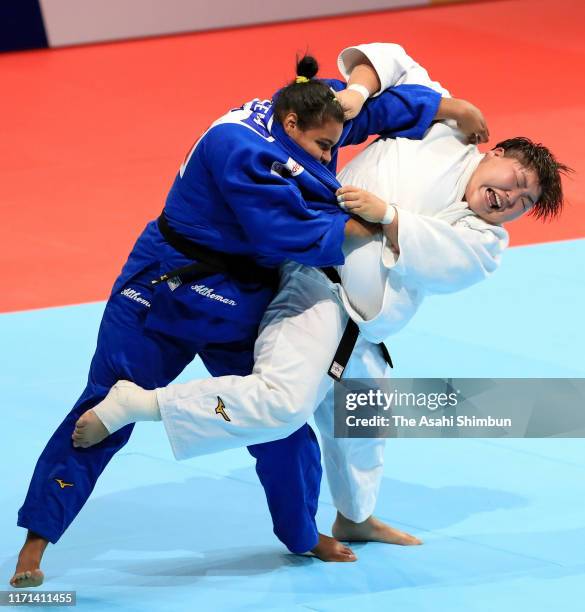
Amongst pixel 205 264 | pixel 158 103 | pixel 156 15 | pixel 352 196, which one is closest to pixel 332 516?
pixel 205 264

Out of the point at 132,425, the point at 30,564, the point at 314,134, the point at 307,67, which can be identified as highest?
the point at 307,67

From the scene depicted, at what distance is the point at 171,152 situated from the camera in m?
7.82

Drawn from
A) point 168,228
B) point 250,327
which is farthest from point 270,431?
point 168,228

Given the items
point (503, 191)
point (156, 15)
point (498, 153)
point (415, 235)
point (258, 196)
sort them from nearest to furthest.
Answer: point (258, 196) → point (415, 235) → point (503, 191) → point (498, 153) → point (156, 15)

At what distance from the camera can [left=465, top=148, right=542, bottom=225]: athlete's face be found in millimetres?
3428

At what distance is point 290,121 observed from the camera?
3.30 metres

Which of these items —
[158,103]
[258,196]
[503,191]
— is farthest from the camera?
[158,103]

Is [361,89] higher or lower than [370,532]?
higher

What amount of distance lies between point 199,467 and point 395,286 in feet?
4.02

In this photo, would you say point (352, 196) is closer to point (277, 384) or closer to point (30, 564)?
point (277, 384)

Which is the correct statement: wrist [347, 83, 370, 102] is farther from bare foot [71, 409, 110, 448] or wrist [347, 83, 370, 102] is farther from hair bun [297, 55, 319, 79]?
bare foot [71, 409, 110, 448]

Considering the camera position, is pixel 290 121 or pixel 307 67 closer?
pixel 290 121

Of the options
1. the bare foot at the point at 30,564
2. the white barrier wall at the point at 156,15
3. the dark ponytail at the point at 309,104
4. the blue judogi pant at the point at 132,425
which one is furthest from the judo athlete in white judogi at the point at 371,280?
the white barrier wall at the point at 156,15

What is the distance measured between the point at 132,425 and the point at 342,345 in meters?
0.64
